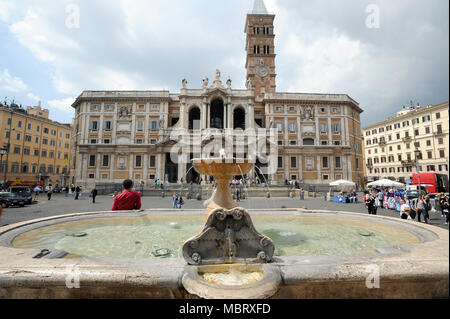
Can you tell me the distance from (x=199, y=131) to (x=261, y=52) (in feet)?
78.6

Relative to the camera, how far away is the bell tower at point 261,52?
41.8 metres

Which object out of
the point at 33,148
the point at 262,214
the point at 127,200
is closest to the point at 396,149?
the point at 262,214

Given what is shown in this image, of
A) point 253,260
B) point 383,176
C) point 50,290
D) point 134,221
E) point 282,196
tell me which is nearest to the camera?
point 50,290

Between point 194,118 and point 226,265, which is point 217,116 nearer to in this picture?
point 194,118

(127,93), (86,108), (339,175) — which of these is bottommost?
(339,175)

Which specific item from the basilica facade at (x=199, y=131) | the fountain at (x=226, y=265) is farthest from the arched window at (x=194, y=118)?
the fountain at (x=226, y=265)

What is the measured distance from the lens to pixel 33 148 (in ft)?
123

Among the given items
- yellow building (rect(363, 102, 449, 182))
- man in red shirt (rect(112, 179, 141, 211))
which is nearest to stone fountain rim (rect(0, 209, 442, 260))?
man in red shirt (rect(112, 179, 141, 211))

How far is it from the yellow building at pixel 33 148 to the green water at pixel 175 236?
34.2 meters

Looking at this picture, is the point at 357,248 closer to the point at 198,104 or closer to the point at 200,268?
the point at 200,268

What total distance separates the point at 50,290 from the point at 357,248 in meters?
4.68

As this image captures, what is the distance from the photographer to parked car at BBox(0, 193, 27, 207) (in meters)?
13.5

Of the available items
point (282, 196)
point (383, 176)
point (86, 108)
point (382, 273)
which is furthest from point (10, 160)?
point (383, 176)

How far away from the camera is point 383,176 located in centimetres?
4269
